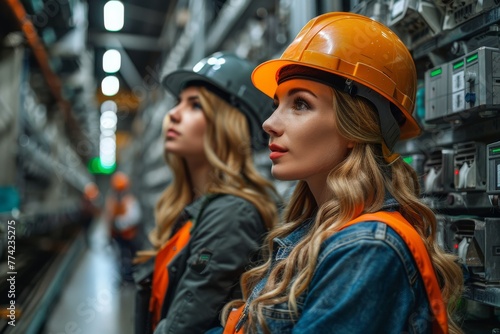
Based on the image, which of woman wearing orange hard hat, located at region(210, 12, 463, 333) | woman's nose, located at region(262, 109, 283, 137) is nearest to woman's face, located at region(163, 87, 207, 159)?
woman wearing orange hard hat, located at region(210, 12, 463, 333)

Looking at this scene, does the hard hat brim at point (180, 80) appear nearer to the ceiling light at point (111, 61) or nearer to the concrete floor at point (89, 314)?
the concrete floor at point (89, 314)

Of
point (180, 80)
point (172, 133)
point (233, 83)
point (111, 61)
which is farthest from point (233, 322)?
point (111, 61)

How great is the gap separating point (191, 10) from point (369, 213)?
23.7ft

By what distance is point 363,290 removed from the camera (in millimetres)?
1077

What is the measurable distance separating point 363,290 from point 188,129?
4.56ft

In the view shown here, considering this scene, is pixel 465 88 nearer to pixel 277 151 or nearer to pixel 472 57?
pixel 472 57

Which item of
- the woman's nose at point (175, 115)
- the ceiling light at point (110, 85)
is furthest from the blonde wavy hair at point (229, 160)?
the ceiling light at point (110, 85)

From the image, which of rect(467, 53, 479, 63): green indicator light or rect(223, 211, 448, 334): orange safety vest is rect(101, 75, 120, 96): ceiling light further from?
rect(223, 211, 448, 334): orange safety vest

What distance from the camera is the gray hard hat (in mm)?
2297

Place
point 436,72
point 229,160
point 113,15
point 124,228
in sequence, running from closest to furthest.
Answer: point 436,72 < point 229,160 < point 113,15 < point 124,228

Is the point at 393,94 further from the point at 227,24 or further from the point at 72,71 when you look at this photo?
the point at 72,71

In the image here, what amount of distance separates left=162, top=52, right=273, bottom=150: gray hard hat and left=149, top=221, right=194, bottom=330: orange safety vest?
0.61m

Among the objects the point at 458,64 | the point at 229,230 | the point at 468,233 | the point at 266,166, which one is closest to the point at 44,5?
the point at 266,166

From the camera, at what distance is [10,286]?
2.07 m
